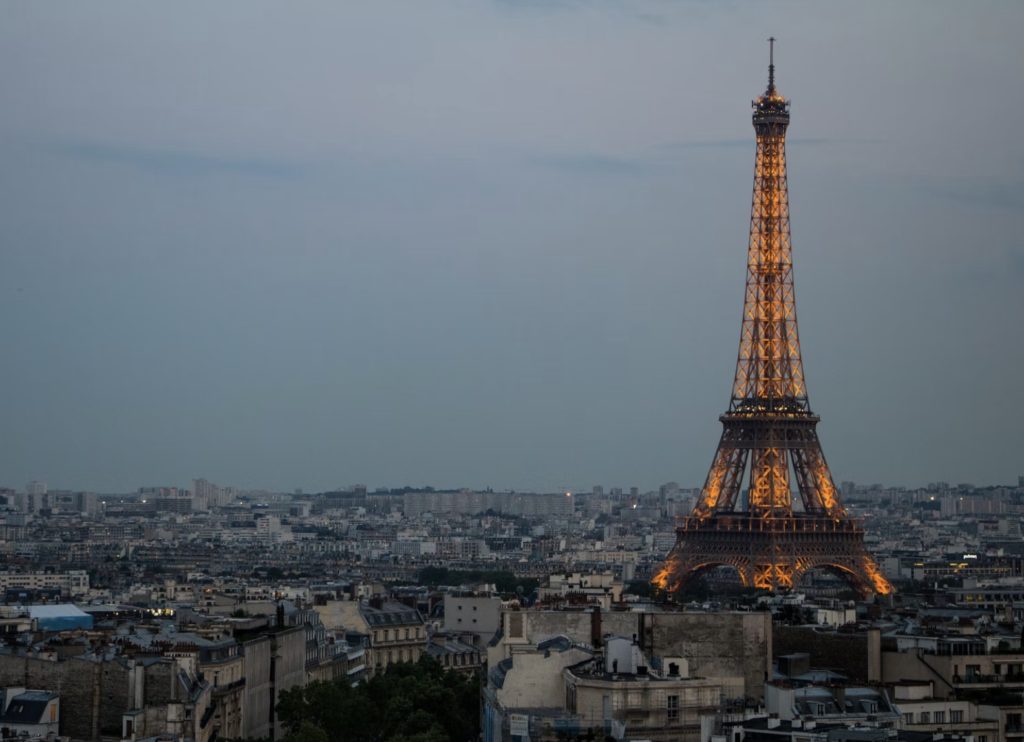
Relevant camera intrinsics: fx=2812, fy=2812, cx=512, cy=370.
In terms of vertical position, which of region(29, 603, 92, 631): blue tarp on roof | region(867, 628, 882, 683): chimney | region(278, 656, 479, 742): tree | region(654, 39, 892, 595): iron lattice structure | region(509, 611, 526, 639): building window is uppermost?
region(654, 39, 892, 595): iron lattice structure

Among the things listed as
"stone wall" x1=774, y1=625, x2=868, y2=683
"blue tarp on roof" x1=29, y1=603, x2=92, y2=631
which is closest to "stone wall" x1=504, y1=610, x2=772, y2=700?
"stone wall" x1=774, y1=625, x2=868, y2=683

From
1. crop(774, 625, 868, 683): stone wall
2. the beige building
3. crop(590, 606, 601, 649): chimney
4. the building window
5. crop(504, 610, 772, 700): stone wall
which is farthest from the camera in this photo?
the beige building

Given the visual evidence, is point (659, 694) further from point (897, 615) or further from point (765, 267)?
point (765, 267)

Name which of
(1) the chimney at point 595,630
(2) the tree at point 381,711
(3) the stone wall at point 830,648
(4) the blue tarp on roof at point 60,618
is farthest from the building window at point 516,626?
(4) the blue tarp on roof at point 60,618

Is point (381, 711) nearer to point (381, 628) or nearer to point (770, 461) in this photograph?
point (381, 628)

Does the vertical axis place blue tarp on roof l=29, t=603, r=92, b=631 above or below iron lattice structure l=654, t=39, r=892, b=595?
below

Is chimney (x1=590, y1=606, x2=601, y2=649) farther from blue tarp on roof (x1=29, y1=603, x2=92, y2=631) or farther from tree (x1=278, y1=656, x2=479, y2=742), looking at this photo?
blue tarp on roof (x1=29, y1=603, x2=92, y2=631)

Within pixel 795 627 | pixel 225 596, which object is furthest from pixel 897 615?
pixel 225 596

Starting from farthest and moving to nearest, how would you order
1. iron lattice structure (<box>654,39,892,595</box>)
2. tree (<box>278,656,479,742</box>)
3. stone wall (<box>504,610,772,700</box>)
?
iron lattice structure (<box>654,39,892,595</box>), tree (<box>278,656,479,742</box>), stone wall (<box>504,610,772,700</box>)

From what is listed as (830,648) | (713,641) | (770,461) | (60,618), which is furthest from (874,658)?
A: (770,461)

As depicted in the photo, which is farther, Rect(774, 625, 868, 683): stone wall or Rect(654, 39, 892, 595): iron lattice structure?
Rect(654, 39, 892, 595): iron lattice structure
